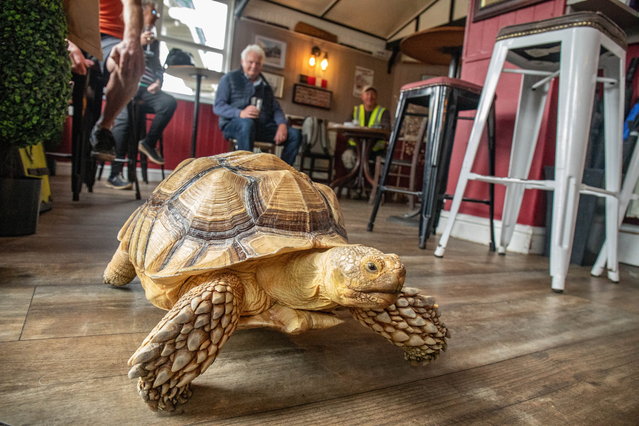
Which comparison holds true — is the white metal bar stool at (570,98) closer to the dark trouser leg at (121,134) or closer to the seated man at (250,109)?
the seated man at (250,109)

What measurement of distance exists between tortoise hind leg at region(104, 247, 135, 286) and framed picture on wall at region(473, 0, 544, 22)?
9.46 feet

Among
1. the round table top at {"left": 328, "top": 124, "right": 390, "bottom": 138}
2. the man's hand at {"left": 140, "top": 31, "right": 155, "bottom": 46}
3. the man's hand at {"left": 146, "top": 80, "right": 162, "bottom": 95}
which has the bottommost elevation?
the round table top at {"left": 328, "top": 124, "right": 390, "bottom": 138}

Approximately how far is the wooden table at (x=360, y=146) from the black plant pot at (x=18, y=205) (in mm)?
4201

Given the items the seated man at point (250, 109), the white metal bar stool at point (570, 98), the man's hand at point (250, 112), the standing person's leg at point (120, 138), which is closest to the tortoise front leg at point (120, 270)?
the white metal bar stool at point (570, 98)

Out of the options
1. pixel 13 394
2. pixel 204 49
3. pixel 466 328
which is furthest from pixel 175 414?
pixel 204 49

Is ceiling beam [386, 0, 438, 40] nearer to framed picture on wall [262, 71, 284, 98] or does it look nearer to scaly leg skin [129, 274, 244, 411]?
framed picture on wall [262, 71, 284, 98]

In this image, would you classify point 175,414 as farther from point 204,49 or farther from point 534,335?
point 204,49

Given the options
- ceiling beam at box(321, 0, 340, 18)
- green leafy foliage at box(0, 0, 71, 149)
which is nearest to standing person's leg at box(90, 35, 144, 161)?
green leafy foliage at box(0, 0, 71, 149)

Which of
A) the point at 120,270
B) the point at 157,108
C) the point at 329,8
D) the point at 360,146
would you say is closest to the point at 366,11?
the point at 329,8

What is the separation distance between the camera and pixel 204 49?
787 cm

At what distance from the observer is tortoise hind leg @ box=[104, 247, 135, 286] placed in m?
1.06

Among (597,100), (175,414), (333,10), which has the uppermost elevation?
(333,10)

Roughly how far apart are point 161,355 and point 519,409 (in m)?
0.61

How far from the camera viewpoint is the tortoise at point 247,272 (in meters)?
0.60
